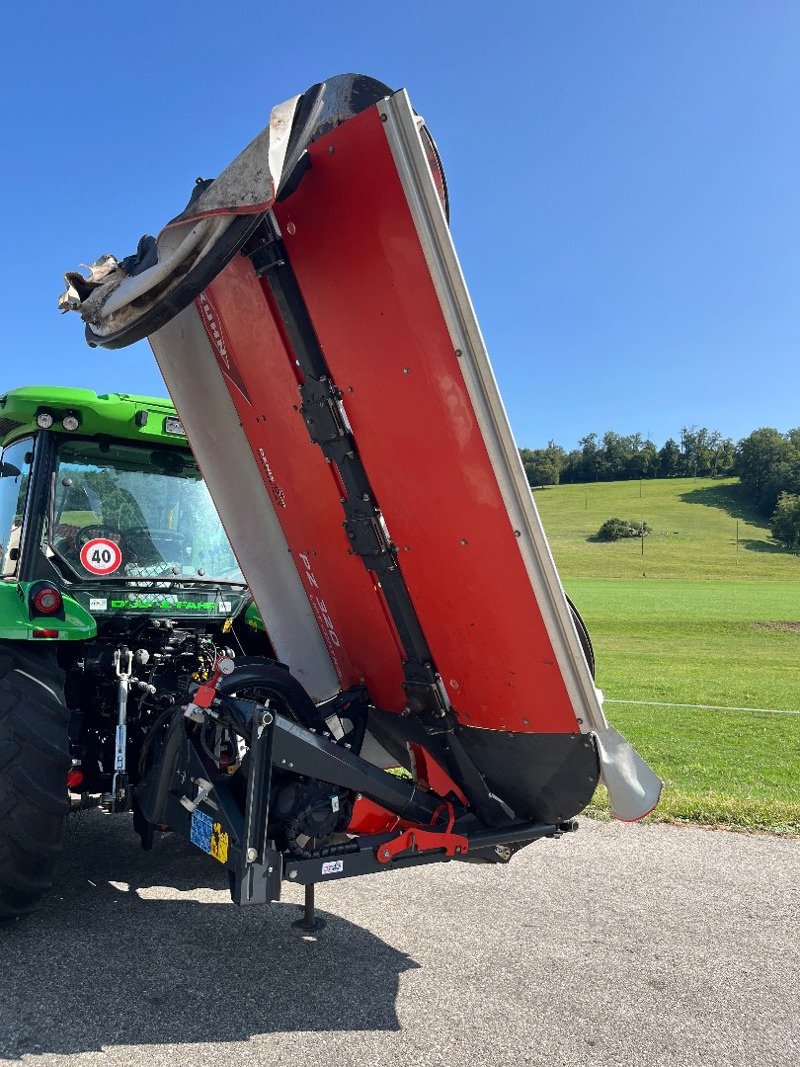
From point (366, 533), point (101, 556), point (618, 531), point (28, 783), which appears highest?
point (366, 533)

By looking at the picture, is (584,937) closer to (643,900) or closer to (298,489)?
(643,900)

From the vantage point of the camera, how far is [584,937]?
3.57 metres

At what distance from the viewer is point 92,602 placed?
4180 mm

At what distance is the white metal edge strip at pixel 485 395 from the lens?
257 centimetres

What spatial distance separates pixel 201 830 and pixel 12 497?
231 cm

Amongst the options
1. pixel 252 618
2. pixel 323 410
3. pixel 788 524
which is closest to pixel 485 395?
pixel 323 410

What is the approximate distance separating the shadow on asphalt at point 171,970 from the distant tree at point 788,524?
75.4 metres

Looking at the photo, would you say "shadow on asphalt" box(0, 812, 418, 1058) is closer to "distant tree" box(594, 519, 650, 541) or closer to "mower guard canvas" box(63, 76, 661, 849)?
"mower guard canvas" box(63, 76, 661, 849)

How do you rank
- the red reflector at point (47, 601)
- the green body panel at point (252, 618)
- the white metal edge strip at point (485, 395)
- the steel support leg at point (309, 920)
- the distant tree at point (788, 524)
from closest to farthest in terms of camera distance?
the white metal edge strip at point (485, 395), the steel support leg at point (309, 920), the red reflector at point (47, 601), the green body panel at point (252, 618), the distant tree at point (788, 524)

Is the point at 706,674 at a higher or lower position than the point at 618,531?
lower

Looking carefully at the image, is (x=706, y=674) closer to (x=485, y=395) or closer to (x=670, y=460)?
(x=485, y=395)

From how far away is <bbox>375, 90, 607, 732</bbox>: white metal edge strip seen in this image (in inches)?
101

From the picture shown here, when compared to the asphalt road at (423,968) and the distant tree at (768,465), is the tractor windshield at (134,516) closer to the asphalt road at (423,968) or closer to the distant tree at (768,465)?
the asphalt road at (423,968)

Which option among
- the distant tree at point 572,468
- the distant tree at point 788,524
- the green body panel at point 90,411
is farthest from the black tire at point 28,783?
the distant tree at point 572,468
